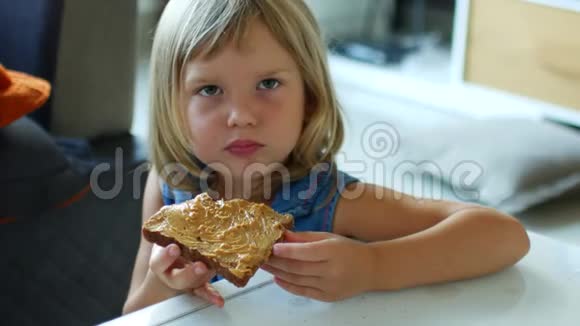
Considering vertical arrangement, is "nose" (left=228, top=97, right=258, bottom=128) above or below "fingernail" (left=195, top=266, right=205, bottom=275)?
above

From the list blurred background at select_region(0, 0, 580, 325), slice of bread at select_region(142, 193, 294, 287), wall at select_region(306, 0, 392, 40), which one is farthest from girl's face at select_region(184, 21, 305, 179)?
wall at select_region(306, 0, 392, 40)

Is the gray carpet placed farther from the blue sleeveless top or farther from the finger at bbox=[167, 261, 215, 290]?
the finger at bbox=[167, 261, 215, 290]

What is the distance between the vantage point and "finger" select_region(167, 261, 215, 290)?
2.70ft

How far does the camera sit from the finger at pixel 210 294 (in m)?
0.85

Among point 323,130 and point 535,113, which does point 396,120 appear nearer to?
point 535,113

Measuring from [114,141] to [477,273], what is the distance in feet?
3.19

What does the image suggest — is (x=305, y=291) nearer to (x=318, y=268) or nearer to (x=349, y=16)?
(x=318, y=268)

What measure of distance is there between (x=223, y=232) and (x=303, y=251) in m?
0.09

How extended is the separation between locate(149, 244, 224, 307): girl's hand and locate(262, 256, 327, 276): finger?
0.21 feet

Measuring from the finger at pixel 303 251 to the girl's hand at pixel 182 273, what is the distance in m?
0.07

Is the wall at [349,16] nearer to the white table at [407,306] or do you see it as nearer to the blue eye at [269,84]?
the blue eye at [269,84]

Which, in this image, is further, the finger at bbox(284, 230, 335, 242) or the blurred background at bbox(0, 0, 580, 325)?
the blurred background at bbox(0, 0, 580, 325)

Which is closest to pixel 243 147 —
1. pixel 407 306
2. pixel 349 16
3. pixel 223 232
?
pixel 223 232

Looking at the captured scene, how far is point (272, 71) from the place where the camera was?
1.00 meters
